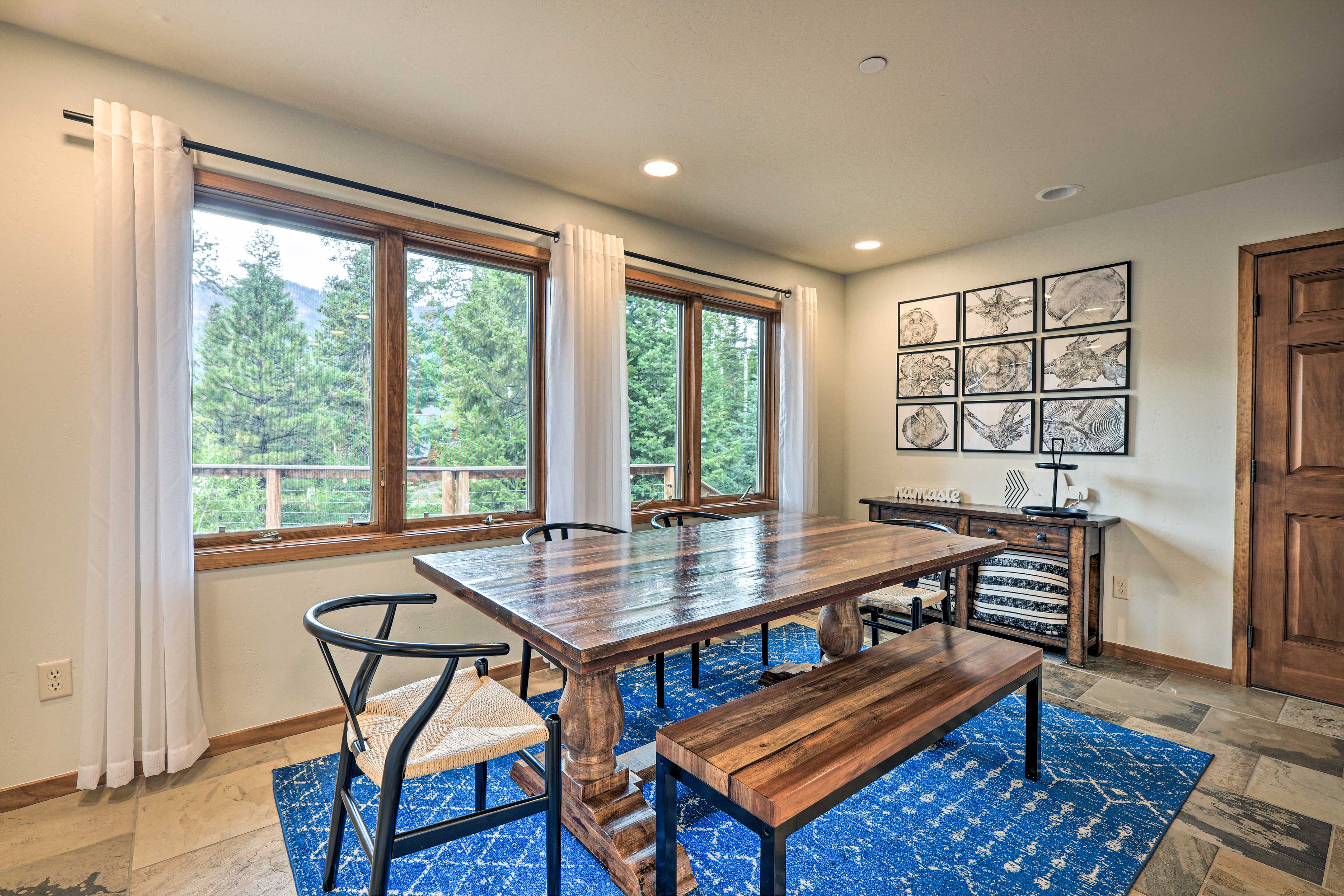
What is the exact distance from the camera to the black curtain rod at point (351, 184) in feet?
7.23

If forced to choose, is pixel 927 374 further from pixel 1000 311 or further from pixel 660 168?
pixel 660 168

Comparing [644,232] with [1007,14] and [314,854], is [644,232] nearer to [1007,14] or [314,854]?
[1007,14]

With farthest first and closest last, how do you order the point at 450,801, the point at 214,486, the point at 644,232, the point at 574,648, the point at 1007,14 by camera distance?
the point at 644,232, the point at 214,486, the point at 450,801, the point at 1007,14, the point at 574,648

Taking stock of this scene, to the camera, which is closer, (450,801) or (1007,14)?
(1007,14)

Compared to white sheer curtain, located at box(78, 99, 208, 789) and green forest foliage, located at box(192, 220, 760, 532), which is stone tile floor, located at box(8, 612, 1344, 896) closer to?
white sheer curtain, located at box(78, 99, 208, 789)

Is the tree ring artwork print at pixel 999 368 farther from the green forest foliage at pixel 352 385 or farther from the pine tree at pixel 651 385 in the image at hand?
the green forest foliage at pixel 352 385

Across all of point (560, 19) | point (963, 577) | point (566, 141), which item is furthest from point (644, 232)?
point (963, 577)

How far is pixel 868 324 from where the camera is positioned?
4.75 m

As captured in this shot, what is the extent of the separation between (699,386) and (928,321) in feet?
5.67

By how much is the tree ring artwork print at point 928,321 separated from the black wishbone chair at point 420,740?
3748 millimetres

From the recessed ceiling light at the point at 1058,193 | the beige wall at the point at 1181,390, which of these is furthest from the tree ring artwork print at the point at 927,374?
the recessed ceiling light at the point at 1058,193

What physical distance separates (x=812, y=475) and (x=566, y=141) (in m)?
2.69

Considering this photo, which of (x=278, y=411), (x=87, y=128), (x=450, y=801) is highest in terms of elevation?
(x=87, y=128)

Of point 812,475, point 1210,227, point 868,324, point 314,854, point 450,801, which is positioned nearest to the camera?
point 314,854
